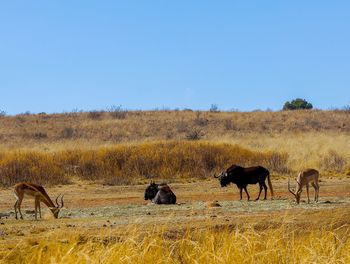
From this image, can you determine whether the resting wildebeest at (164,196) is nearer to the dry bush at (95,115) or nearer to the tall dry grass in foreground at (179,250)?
the tall dry grass in foreground at (179,250)

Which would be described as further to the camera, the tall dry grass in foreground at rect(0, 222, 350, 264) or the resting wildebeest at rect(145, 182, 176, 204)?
the resting wildebeest at rect(145, 182, 176, 204)

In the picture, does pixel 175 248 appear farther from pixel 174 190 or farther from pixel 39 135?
pixel 39 135

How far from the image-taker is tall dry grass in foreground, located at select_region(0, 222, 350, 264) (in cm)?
1073

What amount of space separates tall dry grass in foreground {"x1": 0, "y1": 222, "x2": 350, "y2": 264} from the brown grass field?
24 mm

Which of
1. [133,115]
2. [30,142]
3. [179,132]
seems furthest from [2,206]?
[133,115]

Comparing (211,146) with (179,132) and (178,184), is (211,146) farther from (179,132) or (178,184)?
(179,132)

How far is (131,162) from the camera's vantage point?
3262 cm

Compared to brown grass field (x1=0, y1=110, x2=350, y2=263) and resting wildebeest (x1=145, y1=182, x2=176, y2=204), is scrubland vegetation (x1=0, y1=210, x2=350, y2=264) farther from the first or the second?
resting wildebeest (x1=145, y1=182, x2=176, y2=204)

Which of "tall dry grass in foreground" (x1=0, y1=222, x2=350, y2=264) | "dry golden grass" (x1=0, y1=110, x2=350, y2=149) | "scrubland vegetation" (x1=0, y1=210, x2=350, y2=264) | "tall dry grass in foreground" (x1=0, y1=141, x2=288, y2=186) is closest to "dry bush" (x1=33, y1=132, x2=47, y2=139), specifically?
"dry golden grass" (x1=0, y1=110, x2=350, y2=149)

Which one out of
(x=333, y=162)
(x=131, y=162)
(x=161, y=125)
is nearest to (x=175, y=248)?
(x=131, y=162)

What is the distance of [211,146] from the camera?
3441 centimetres

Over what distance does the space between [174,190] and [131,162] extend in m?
4.84

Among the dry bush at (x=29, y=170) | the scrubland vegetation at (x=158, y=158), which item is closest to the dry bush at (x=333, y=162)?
the scrubland vegetation at (x=158, y=158)

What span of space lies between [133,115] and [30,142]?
1762 centimetres
